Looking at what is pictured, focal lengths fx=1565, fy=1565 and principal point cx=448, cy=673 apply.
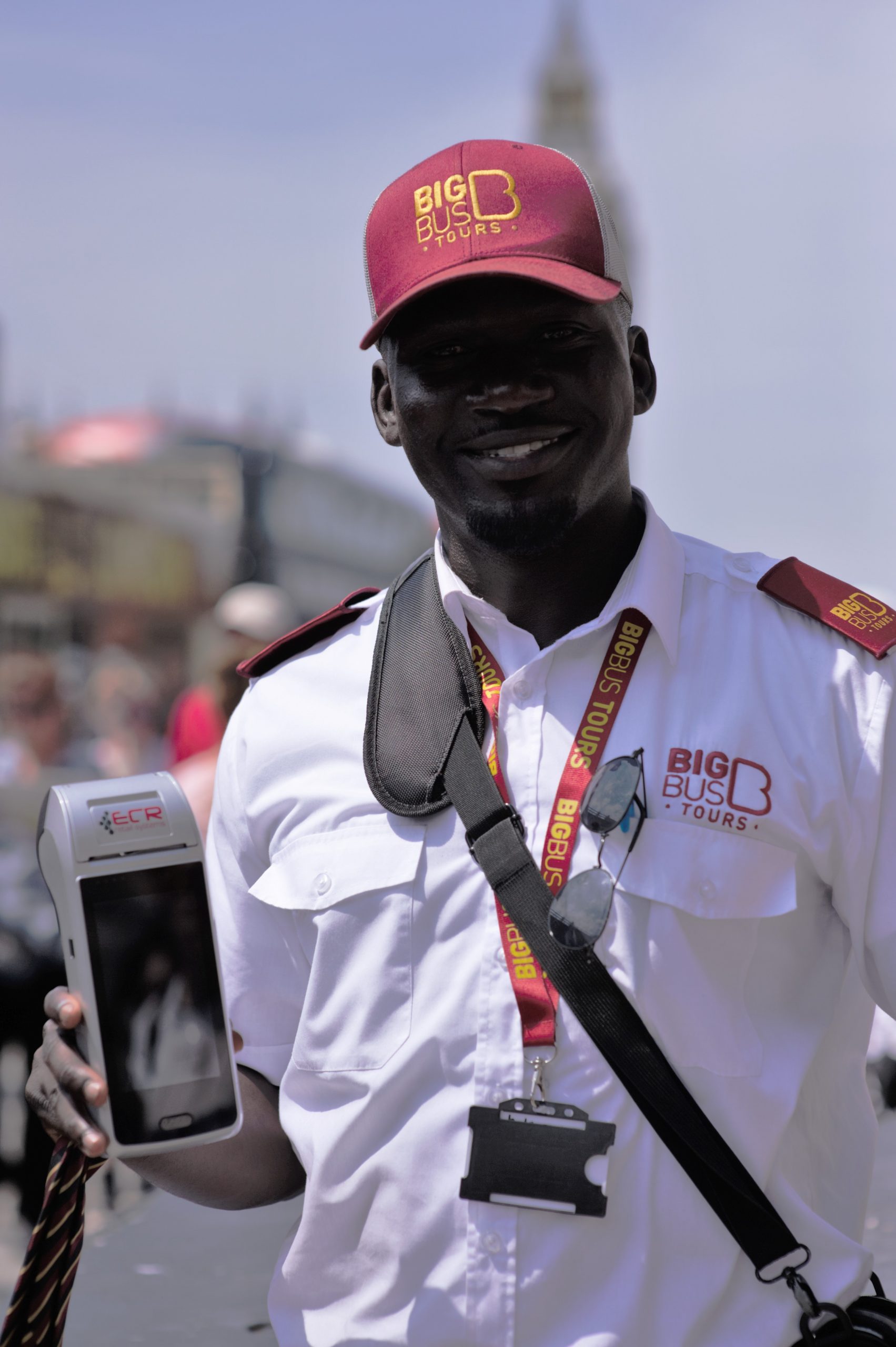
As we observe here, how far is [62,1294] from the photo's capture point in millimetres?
1729

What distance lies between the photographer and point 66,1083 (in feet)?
5.45

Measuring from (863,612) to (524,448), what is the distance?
0.45 m

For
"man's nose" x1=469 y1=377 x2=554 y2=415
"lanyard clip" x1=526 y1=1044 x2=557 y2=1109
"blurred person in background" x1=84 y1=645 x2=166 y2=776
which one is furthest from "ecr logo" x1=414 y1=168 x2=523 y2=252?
"blurred person in background" x1=84 y1=645 x2=166 y2=776

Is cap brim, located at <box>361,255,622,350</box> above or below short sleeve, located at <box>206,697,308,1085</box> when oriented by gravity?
above

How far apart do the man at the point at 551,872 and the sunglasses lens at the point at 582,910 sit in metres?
0.04

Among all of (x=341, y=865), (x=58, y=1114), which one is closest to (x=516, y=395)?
(x=341, y=865)

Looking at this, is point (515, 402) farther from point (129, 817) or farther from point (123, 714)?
point (123, 714)

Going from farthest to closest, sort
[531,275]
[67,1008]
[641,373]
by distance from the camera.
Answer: [641,373]
[531,275]
[67,1008]

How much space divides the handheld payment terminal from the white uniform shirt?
0.81 feet

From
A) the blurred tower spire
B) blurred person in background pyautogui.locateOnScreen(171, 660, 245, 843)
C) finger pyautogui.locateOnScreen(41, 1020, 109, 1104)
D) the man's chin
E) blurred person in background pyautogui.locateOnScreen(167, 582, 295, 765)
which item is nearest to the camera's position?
finger pyautogui.locateOnScreen(41, 1020, 109, 1104)

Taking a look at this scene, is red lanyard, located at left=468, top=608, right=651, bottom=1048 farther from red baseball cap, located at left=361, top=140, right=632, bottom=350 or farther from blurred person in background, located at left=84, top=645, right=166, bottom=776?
blurred person in background, located at left=84, top=645, right=166, bottom=776

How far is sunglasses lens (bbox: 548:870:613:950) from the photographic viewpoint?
5.62 ft

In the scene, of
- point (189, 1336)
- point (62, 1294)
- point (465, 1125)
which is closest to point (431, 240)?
point (465, 1125)

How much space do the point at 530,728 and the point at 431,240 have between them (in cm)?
62
